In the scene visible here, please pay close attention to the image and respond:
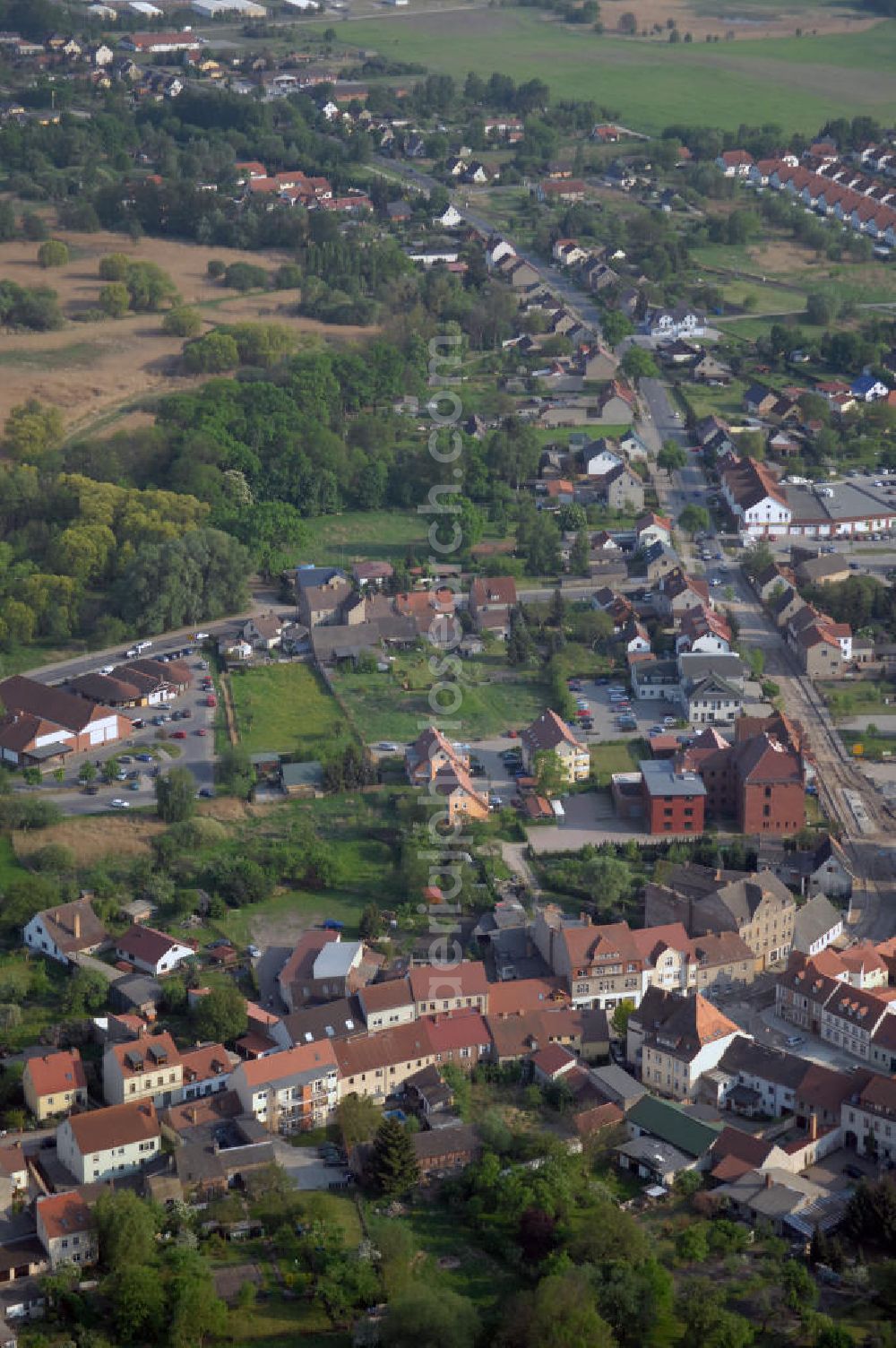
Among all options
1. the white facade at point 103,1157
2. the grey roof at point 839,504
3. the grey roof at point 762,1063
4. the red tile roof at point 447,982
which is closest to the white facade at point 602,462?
the grey roof at point 839,504

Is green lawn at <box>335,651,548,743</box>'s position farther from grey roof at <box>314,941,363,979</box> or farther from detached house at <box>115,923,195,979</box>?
grey roof at <box>314,941,363,979</box>

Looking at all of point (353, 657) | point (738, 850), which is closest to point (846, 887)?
point (738, 850)

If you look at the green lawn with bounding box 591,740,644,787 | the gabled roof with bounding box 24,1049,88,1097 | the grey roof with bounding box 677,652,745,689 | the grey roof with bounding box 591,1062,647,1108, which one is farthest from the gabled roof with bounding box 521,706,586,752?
the gabled roof with bounding box 24,1049,88,1097

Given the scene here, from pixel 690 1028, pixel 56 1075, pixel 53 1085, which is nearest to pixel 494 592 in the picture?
pixel 690 1028

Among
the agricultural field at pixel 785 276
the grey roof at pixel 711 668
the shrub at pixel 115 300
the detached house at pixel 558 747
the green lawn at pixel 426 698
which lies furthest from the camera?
the agricultural field at pixel 785 276

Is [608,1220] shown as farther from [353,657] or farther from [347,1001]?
[353,657]

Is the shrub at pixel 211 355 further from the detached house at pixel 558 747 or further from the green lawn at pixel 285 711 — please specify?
the detached house at pixel 558 747
